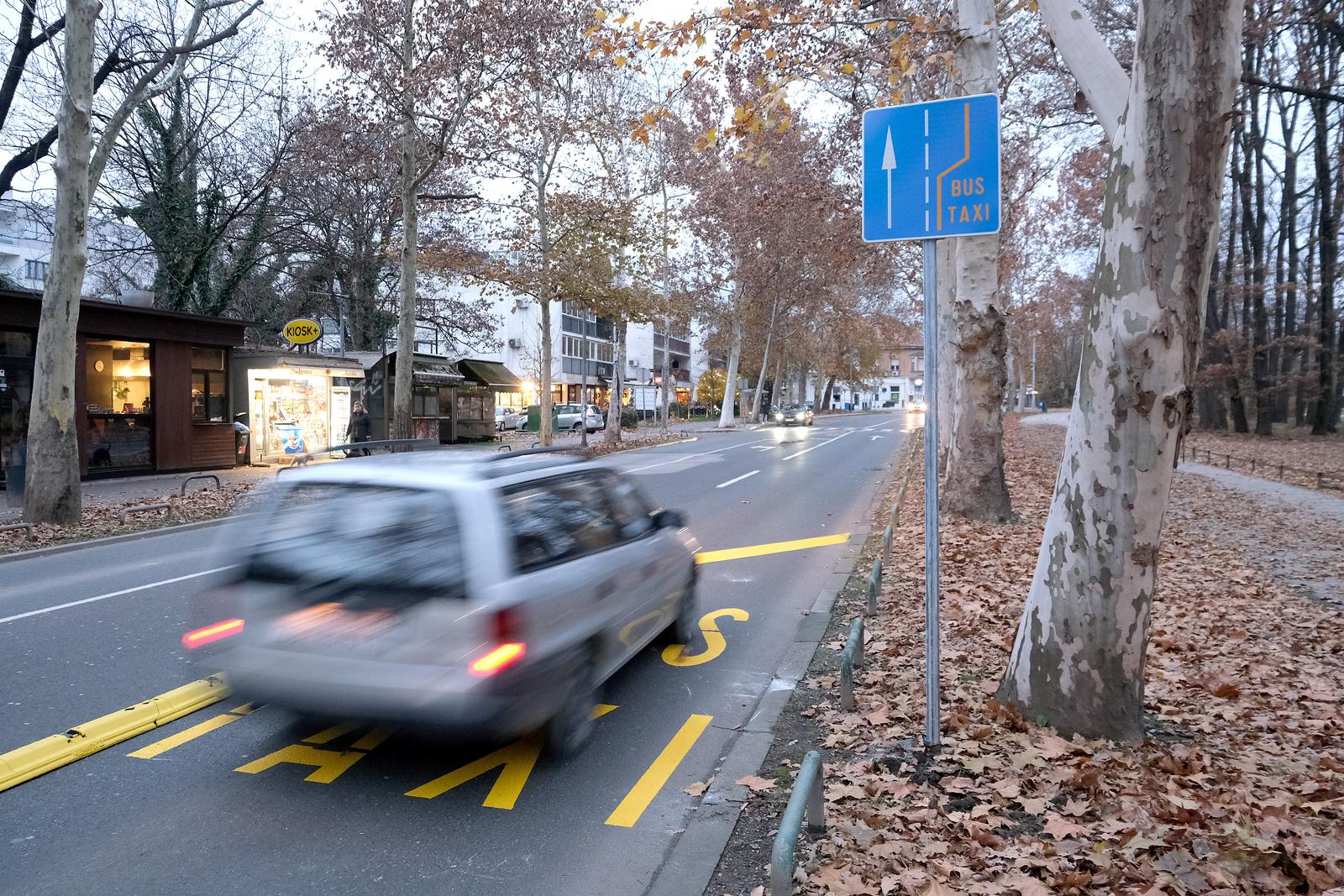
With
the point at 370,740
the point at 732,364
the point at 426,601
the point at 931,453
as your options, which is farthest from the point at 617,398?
the point at 931,453

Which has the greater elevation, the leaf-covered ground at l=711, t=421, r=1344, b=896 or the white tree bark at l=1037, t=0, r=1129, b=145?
the white tree bark at l=1037, t=0, r=1129, b=145

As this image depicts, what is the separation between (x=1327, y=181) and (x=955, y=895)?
113ft

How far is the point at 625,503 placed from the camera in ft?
18.4

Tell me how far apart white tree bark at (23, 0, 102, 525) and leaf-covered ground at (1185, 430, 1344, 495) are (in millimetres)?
20952

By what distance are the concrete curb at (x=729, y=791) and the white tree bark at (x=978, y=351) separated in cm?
497

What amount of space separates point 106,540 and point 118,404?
964 centimetres

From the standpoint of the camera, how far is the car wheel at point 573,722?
4320 mm

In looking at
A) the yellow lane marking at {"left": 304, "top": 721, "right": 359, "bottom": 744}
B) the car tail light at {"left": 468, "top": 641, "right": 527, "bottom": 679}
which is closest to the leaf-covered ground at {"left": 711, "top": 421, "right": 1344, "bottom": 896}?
the car tail light at {"left": 468, "top": 641, "right": 527, "bottom": 679}

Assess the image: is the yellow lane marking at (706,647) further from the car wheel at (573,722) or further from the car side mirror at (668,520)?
the car wheel at (573,722)

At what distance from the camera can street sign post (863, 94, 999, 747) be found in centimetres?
380

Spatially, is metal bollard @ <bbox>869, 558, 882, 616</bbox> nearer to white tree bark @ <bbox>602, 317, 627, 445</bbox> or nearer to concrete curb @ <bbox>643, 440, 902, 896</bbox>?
concrete curb @ <bbox>643, 440, 902, 896</bbox>

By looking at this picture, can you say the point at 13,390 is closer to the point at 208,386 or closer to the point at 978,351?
the point at 208,386

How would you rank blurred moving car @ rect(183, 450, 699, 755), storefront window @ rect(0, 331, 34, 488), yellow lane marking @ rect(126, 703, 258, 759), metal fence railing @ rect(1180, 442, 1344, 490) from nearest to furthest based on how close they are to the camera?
blurred moving car @ rect(183, 450, 699, 755), yellow lane marking @ rect(126, 703, 258, 759), storefront window @ rect(0, 331, 34, 488), metal fence railing @ rect(1180, 442, 1344, 490)

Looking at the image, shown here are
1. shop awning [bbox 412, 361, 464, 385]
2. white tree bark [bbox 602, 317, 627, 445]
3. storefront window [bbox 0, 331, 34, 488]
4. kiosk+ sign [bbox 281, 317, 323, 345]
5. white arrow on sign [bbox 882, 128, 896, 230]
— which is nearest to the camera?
white arrow on sign [bbox 882, 128, 896, 230]
